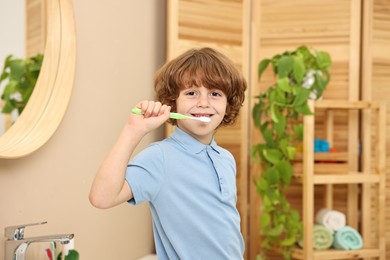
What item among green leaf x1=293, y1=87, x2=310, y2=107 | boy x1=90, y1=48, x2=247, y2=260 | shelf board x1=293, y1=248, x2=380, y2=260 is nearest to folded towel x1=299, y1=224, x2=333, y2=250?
shelf board x1=293, y1=248, x2=380, y2=260

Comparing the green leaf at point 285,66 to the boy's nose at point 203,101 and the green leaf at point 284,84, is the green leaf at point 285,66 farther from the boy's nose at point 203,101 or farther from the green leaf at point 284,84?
the boy's nose at point 203,101

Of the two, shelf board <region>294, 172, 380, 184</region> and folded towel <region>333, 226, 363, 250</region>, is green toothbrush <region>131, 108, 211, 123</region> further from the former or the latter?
folded towel <region>333, 226, 363, 250</region>

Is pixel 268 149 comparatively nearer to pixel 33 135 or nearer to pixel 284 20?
pixel 284 20

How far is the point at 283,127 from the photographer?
2.27 metres

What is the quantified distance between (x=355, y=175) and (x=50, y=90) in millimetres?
1416

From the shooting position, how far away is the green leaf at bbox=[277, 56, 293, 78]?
7.34 feet

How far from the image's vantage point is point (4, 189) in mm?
1271

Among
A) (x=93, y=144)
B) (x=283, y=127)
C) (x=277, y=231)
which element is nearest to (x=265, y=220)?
(x=277, y=231)

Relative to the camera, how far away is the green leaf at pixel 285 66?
224 centimetres

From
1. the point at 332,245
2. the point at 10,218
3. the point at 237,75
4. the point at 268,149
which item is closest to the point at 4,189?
the point at 10,218

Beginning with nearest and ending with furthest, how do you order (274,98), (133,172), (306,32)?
(133,172)
(274,98)
(306,32)

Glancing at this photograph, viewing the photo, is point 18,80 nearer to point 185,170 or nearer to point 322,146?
point 185,170

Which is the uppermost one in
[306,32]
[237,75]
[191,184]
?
[306,32]

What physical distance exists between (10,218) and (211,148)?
1.68 feet
